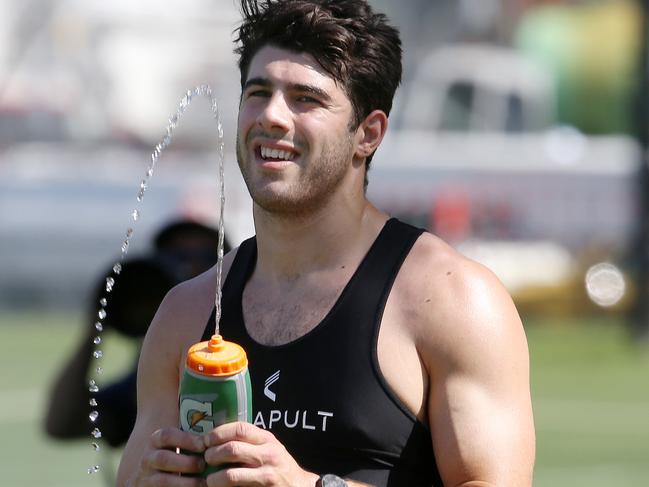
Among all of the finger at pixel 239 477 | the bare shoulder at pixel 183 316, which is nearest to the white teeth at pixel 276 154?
the bare shoulder at pixel 183 316

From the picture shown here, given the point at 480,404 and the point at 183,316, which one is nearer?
the point at 480,404

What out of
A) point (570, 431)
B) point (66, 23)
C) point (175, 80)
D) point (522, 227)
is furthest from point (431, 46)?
point (570, 431)

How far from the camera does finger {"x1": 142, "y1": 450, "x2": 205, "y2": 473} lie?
3158 millimetres

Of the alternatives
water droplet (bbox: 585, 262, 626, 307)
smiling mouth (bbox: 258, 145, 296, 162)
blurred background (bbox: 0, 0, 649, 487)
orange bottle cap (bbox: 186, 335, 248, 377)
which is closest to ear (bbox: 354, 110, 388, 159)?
smiling mouth (bbox: 258, 145, 296, 162)

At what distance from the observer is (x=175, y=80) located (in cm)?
2820

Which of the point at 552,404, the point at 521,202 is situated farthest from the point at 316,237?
the point at 521,202

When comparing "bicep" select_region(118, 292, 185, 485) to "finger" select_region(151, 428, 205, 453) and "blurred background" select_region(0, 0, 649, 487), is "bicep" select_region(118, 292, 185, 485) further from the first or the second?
"blurred background" select_region(0, 0, 649, 487)

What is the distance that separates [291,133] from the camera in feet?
11.5

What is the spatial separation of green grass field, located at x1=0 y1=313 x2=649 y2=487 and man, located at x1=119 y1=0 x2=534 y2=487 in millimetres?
2164

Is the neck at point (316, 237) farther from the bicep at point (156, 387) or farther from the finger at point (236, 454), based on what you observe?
the finger at point (236, 454)

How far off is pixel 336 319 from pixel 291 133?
1.46ft

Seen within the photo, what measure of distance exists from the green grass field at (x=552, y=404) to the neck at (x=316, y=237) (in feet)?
7.05

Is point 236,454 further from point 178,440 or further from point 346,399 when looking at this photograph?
point 346,399

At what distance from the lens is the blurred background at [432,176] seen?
500 inches
